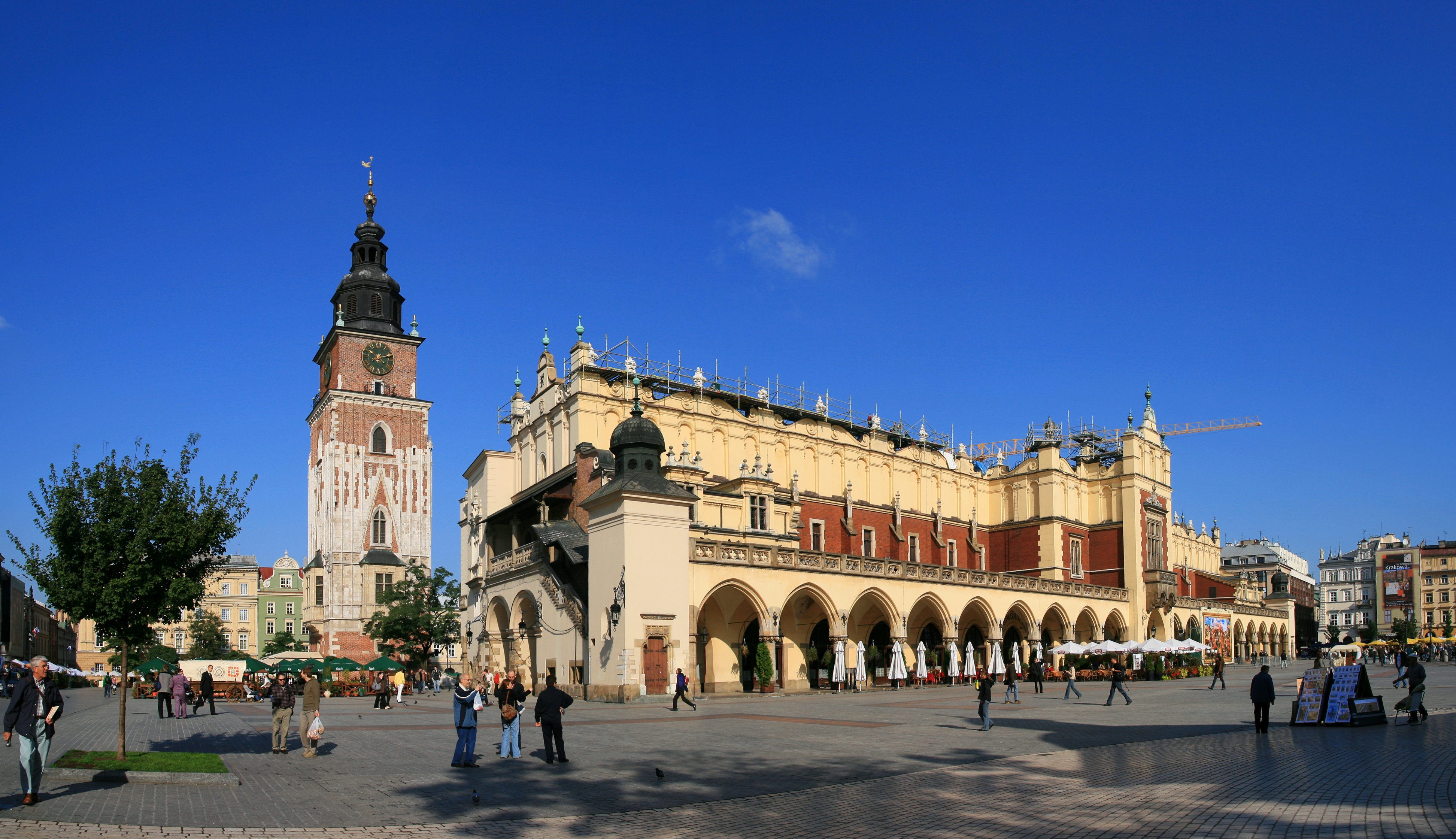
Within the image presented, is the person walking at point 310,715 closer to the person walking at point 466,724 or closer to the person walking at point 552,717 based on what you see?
the person walking at point 466,724

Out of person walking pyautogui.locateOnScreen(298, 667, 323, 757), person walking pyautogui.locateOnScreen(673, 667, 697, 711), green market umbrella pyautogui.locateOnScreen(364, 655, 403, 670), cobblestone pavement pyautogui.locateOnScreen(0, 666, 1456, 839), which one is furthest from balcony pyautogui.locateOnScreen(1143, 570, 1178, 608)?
person walking pyautogui.locateOnScreen(298, 667, 323, 757)

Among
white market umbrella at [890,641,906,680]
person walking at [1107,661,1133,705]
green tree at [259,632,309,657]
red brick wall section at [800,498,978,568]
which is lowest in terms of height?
green tree at [259,632,309,657]

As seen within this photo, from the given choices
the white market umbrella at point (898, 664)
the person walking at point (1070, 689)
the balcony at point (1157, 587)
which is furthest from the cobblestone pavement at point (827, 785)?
the balcony at point (1157, 587)

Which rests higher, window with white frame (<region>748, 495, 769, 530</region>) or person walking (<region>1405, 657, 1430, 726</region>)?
window with white frame (<region>748, 495, 769, 530</region>)

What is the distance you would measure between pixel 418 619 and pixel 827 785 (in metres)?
46.6

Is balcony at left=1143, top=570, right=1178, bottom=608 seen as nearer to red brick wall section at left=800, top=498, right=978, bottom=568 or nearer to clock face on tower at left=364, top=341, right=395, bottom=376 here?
red brick wall section at left=800, top=498, right=978, bottom=568

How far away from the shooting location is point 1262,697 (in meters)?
20.1

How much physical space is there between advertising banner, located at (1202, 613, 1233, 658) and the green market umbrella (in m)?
48.1

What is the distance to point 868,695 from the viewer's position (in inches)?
1549

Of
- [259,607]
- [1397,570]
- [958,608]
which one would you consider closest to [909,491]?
[958,608]

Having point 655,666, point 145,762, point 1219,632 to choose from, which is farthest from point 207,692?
point 1219,632

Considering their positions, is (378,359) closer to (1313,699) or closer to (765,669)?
(765,669)

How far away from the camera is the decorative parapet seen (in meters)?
38.6

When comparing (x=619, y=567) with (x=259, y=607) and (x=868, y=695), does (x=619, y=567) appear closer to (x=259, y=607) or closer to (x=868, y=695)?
(x=868, y=695)
